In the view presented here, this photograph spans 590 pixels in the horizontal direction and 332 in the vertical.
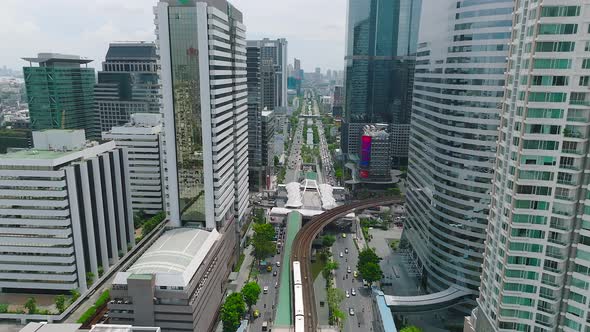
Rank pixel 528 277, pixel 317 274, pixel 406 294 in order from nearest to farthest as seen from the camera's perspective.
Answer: pixel 528 277 < pixel 406 294 < pixel 317 274

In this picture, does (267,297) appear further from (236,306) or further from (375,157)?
(375,157)

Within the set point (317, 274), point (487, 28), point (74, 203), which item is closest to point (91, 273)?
point (74, 203)

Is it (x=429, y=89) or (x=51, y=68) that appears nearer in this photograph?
(x=429, y=89)

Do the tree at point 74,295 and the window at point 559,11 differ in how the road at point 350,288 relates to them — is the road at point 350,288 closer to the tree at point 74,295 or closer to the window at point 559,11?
the tree at point 74,295

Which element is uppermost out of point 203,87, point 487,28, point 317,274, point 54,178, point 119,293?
point 487,28

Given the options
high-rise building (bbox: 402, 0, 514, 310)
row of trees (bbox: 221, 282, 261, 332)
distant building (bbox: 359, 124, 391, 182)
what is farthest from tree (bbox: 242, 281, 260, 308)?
distant building (bbox: 359, 124, 391, 182)

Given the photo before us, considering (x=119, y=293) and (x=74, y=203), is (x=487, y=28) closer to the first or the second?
(x=119, y=293)

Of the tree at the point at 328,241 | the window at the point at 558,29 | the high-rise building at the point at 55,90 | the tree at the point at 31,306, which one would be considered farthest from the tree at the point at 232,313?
the high-rise building at the point at 55,90

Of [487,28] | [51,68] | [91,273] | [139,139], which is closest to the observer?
[487,28]
